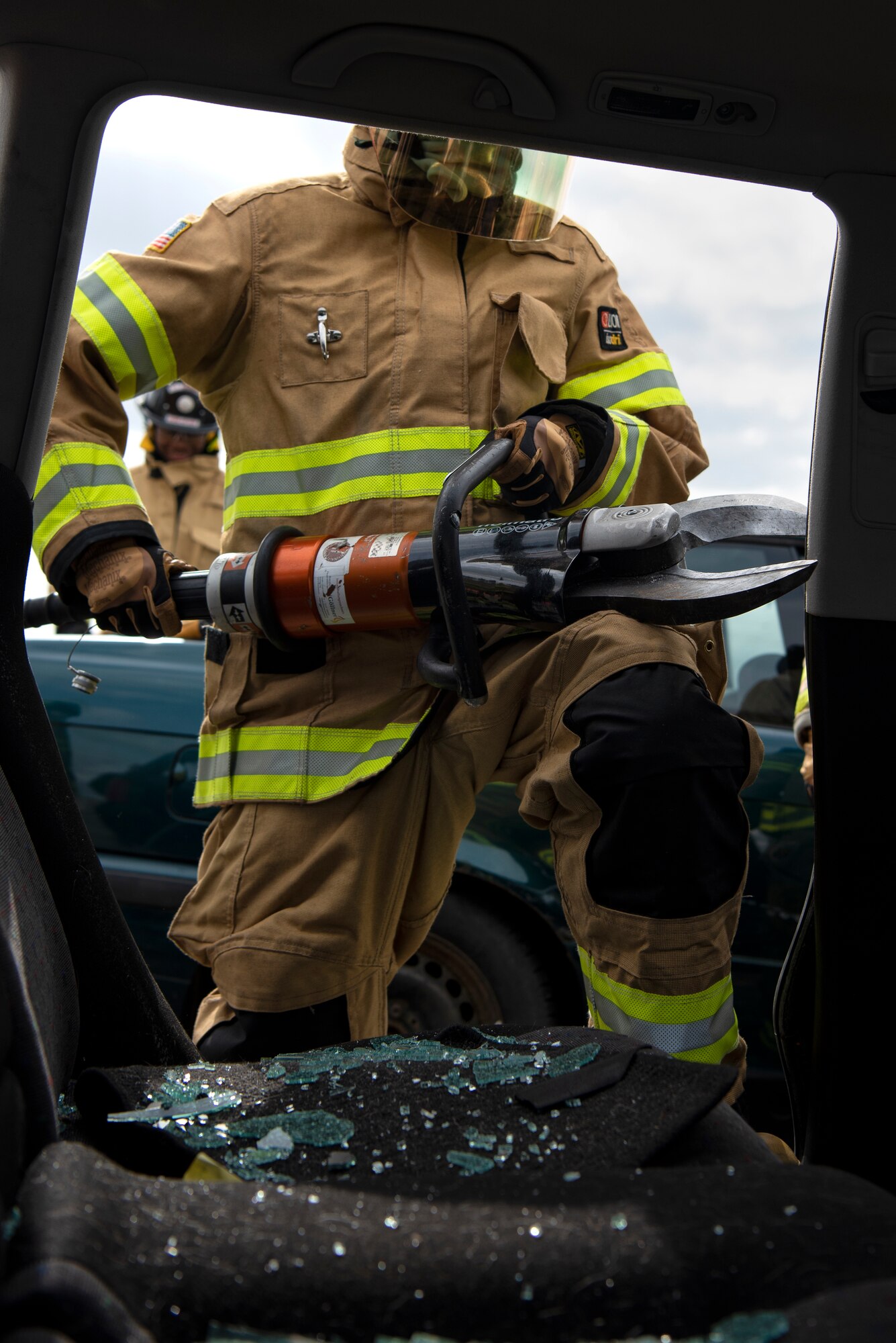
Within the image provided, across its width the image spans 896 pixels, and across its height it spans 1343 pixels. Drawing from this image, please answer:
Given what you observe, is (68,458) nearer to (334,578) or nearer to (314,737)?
(334,578)

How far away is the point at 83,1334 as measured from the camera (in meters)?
0.69

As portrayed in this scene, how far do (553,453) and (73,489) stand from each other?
83 cm

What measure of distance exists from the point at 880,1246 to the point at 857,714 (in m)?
0.77

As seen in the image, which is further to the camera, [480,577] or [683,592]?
[480,577]

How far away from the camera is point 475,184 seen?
2.07 m

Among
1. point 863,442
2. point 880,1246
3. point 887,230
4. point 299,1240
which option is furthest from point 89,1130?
point 887,230

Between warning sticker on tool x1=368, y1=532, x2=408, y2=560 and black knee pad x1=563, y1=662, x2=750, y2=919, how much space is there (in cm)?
42

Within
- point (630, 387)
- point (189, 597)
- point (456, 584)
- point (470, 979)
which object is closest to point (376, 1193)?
point (456, 584)

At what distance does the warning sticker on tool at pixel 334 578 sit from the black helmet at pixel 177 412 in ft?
13.3

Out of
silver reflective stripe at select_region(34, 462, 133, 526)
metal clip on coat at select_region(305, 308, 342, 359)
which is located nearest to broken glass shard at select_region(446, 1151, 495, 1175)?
silver reflective stripe at select_region(34, 462, 133, 526)

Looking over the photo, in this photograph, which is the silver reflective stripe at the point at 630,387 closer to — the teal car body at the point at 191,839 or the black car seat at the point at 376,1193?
the teal car body at the point at 191,839

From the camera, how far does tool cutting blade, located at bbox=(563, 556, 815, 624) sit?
1.48 meters

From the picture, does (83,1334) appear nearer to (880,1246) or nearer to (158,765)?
(880,1246)

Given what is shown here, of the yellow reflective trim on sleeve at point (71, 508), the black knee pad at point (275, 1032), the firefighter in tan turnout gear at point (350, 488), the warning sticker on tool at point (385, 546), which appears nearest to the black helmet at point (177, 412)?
the firefighter in tan turnout gear at point (350, 488)
